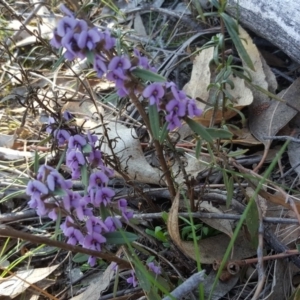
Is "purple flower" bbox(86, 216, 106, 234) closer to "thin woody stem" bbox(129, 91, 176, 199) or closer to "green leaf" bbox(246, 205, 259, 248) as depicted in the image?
"thin woody stem" bbox(129, 91, 176, 199)

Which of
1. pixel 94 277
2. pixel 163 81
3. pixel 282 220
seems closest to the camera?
pixel 163 81

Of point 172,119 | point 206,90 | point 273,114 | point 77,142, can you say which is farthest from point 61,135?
point 273,114

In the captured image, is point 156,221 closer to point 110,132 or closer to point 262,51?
point 110,132

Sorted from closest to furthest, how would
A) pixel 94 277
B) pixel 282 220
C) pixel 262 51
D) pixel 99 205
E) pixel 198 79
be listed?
pixel 99 205, pixel 282 220, pixel 94 277, pixel 198 79, pixel 262 51

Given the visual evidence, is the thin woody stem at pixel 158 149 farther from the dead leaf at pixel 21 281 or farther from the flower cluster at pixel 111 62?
the dead leaf at pixel 21 281

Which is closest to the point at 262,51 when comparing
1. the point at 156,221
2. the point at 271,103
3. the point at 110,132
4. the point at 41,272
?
the point at 271,103

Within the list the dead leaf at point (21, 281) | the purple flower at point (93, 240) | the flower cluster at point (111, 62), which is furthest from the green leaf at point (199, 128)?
the dead leaf at point (21, 281)

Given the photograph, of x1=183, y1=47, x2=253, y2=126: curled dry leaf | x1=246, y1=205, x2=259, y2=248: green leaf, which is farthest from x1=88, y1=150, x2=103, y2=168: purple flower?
x1=183, y1=47, x2=253, y2=126: curled dry leaf
